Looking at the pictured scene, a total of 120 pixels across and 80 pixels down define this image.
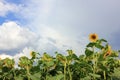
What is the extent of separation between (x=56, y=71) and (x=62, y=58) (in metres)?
0.59

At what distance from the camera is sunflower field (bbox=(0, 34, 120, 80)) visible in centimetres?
731

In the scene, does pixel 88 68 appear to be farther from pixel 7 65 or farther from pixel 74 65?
pixel 7 65

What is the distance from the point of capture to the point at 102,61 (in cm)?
742

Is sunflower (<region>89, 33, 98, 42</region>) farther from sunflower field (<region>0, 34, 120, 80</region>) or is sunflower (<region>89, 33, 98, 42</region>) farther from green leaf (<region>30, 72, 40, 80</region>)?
Answer: green leaf (<region>30, 72, 40, 80</region>)

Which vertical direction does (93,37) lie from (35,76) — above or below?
above

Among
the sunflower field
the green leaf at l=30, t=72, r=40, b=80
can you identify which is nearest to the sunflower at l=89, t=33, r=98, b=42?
the sunflower field

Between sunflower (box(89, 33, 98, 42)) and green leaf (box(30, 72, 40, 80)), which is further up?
sunflower (box(89, 33, 98, 42))

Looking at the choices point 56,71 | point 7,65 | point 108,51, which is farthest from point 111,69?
point 7,65

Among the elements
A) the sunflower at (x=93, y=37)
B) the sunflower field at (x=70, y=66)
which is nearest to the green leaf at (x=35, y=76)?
the sunflower field at (x=70, y=66)

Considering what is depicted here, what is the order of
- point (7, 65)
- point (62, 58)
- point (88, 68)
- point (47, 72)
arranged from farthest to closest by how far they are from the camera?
point (7, 65) → point (47, 72) → point (62, 58) → point (88, 68)

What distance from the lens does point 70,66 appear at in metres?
7.88

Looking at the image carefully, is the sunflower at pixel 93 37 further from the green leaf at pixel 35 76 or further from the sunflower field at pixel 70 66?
the green leaf at pixel 35 76

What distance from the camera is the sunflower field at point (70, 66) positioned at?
731 centimetres

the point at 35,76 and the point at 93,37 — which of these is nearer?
the point at 93,37
